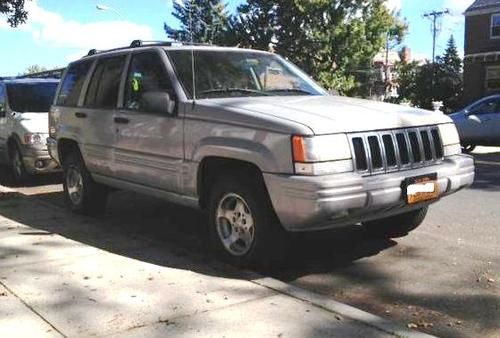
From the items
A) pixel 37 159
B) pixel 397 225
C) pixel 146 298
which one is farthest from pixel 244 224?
pixel 37 159

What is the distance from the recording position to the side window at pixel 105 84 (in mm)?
6979

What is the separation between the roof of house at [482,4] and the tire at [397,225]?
32290mm

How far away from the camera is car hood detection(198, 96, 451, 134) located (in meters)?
4.97

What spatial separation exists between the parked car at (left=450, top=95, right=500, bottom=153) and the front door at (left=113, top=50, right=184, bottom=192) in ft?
39.7

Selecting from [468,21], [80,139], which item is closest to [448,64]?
[468,21]

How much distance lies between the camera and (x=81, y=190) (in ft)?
25.3

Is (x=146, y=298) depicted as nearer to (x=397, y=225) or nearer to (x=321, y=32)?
(x=397, y=225)

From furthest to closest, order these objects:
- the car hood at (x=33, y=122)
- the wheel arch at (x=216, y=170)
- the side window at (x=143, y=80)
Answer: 1. the car hood at (x=33, y=122)
2. the side window at (x=143, y=80)
3. the wheel arch at (x=216, y=170)

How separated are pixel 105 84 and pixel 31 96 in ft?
15.6

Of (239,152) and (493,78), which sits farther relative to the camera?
(493,78)

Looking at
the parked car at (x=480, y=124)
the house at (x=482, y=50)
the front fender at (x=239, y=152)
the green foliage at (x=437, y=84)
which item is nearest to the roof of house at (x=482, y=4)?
the house at (x=482, y=50)

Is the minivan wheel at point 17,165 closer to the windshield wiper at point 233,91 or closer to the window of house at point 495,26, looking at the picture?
the windshield wiper at point 233,91

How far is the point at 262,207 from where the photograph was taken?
17.0 feet

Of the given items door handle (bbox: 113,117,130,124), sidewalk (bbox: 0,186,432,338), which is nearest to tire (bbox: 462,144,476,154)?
door handle (bbox: 113,117,130,124)
